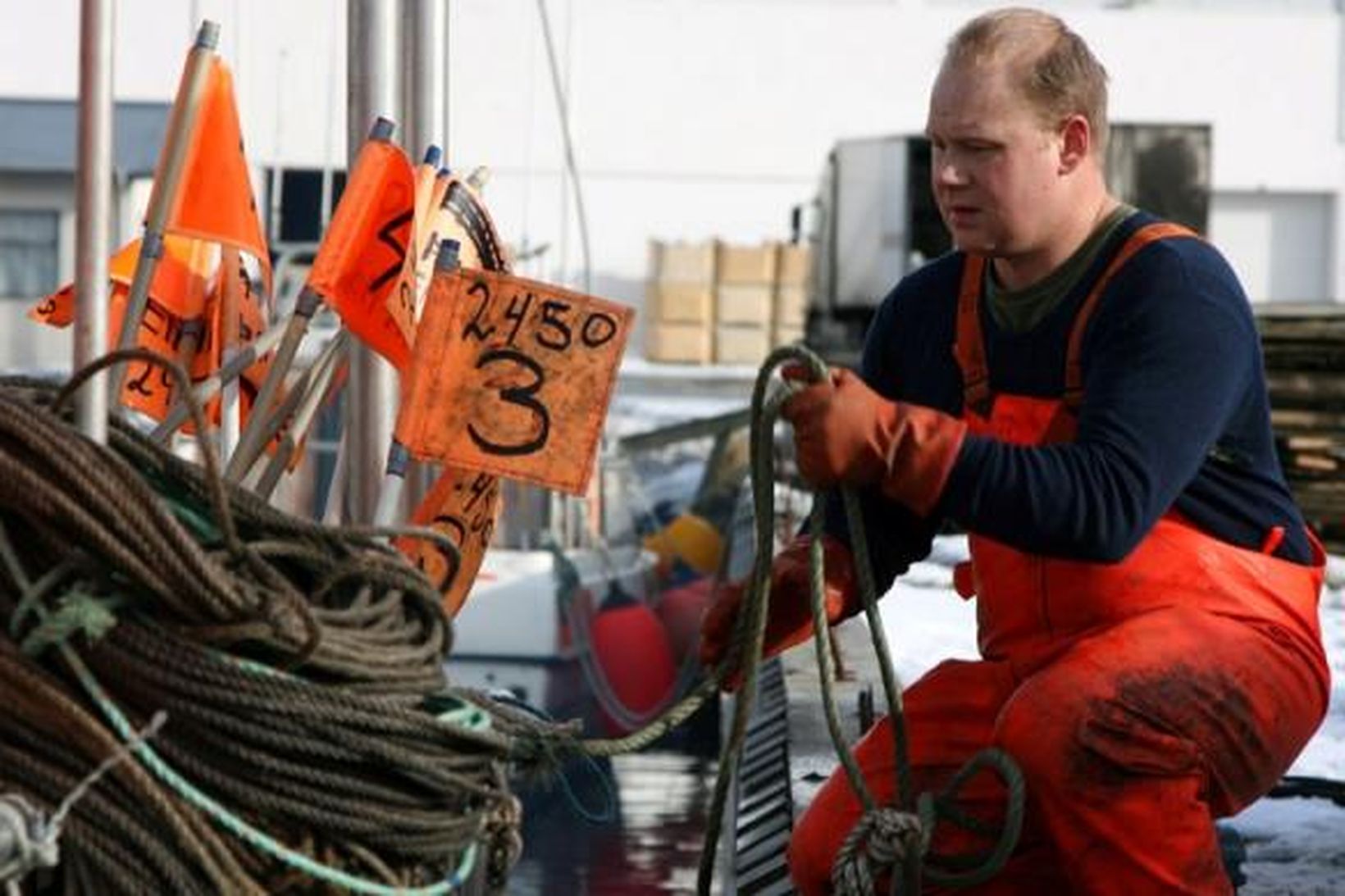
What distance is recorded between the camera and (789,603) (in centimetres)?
405

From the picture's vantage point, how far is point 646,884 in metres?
9.18

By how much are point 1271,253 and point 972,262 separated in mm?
29881

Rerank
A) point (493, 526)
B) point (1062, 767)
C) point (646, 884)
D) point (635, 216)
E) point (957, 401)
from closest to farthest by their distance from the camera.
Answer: point (1062, 767) → point (957, 401) → point (493, 526) → point (646, 884) → point (635, 216)

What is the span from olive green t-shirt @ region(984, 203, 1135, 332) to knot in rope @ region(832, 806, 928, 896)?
2.38 ft

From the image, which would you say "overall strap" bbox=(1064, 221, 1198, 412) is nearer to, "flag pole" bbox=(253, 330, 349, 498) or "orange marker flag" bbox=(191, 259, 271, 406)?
"flag pole" bbox=(253, 330, 349, 498)

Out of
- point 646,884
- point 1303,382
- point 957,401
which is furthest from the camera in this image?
point 1303,382

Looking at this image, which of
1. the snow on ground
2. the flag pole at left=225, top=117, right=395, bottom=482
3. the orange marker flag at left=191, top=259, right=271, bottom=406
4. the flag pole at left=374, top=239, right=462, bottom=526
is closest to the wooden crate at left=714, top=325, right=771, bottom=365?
the snow on ground

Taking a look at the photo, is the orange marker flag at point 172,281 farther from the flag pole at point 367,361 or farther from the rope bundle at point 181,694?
the rope bundle at point 181,694

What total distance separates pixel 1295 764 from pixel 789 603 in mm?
1699

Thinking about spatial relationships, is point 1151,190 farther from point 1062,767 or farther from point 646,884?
point 1062,767

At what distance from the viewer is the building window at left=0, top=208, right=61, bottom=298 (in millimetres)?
29453

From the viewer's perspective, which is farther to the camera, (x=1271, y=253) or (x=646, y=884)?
(x=1271, y=253)

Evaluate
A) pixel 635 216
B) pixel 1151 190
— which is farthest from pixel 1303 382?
pixel 635 216

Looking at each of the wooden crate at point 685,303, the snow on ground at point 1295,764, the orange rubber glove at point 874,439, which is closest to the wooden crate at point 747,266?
the wooden crate at point 685,303
